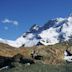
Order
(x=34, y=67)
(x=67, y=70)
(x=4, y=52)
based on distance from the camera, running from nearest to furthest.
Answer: (x=67, y=70), (x=34, y=67), (x=4, y=52)

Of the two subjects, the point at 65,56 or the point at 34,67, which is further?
the point at 65,56

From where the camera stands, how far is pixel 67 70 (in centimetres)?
4138

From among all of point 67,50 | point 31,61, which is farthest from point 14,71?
point 67,50

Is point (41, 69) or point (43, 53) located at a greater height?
point (43, 53)

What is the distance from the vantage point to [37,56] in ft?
229

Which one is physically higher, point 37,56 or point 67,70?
point 37,56

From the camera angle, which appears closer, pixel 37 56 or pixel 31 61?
pixel 31 61

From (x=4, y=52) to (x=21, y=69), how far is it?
43.8 m

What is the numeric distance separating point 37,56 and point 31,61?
15975 millimetres

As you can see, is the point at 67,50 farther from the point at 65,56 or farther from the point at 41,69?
the point at 41,69

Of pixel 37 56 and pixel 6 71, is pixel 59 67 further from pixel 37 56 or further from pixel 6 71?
pixel 37 56

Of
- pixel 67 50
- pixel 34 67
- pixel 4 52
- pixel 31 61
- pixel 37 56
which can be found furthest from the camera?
pixel 67 50

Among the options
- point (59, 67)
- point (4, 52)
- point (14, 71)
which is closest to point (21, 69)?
point (14, 71)

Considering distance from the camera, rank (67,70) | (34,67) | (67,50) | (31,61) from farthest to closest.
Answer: (67,50) → (31,61) → (34,67) → (67,70)
